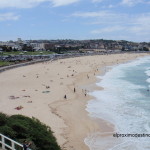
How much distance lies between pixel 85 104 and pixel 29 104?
4.58 meters

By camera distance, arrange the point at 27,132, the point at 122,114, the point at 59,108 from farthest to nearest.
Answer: the point at 59,108, the point at 122,114, the point at 27,132

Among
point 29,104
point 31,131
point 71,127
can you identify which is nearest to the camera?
point 31,131

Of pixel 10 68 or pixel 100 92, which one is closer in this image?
pixel 100 92

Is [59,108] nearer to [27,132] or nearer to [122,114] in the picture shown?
Answer: [122,114]

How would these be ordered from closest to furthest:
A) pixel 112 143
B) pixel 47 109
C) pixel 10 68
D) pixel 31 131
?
pixel 31 131
pixel 112 143
pixel 47 109
pixel 10 68

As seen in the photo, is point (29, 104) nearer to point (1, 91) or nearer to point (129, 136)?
point (1, 91)

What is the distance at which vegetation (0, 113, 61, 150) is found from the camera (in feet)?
34.7

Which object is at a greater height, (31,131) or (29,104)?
(31,131)

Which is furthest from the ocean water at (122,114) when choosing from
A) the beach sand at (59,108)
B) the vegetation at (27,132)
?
the vegetation at (27,132)

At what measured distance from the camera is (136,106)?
25.2 m

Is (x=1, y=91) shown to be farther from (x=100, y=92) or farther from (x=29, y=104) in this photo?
(x=100, y=92)

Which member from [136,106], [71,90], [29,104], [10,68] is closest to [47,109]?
[29,104]

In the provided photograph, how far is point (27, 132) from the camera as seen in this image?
35.8 ft

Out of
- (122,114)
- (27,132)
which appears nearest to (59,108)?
(122,114)
